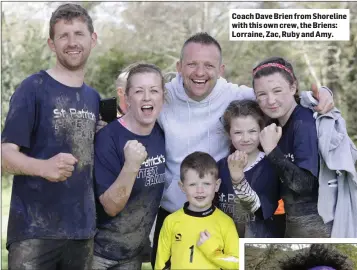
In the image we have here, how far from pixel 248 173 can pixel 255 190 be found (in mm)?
103

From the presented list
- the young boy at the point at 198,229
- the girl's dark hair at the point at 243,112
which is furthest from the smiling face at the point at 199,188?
Answer: the girl's dark hair at the point at 243,112

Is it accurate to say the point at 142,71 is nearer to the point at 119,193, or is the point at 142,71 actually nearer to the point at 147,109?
the point at 147,109

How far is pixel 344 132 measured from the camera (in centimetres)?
358

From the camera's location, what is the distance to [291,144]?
355 centimetres

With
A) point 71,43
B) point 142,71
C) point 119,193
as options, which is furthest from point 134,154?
point 71,43

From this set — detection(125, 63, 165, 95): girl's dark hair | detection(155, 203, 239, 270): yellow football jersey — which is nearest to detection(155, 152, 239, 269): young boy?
detection(155, 203, 239, 270): yellow football jersey

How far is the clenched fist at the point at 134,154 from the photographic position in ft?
11.4

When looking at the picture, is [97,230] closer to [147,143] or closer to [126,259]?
[126,259]

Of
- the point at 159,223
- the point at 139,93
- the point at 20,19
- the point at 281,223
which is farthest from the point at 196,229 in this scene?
the point at 20,19

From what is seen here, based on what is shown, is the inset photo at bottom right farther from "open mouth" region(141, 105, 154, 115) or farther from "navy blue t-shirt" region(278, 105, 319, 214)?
"open mouth" region(141, 105, 154, 115)

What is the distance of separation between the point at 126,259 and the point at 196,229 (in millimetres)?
439

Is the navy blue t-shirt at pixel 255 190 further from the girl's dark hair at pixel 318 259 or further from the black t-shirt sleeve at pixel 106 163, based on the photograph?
the black t-shirt sleeve at pixel 106 163

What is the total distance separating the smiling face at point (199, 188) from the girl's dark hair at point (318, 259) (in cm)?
64

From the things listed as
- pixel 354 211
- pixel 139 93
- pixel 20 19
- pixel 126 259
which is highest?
pixel 20 19
